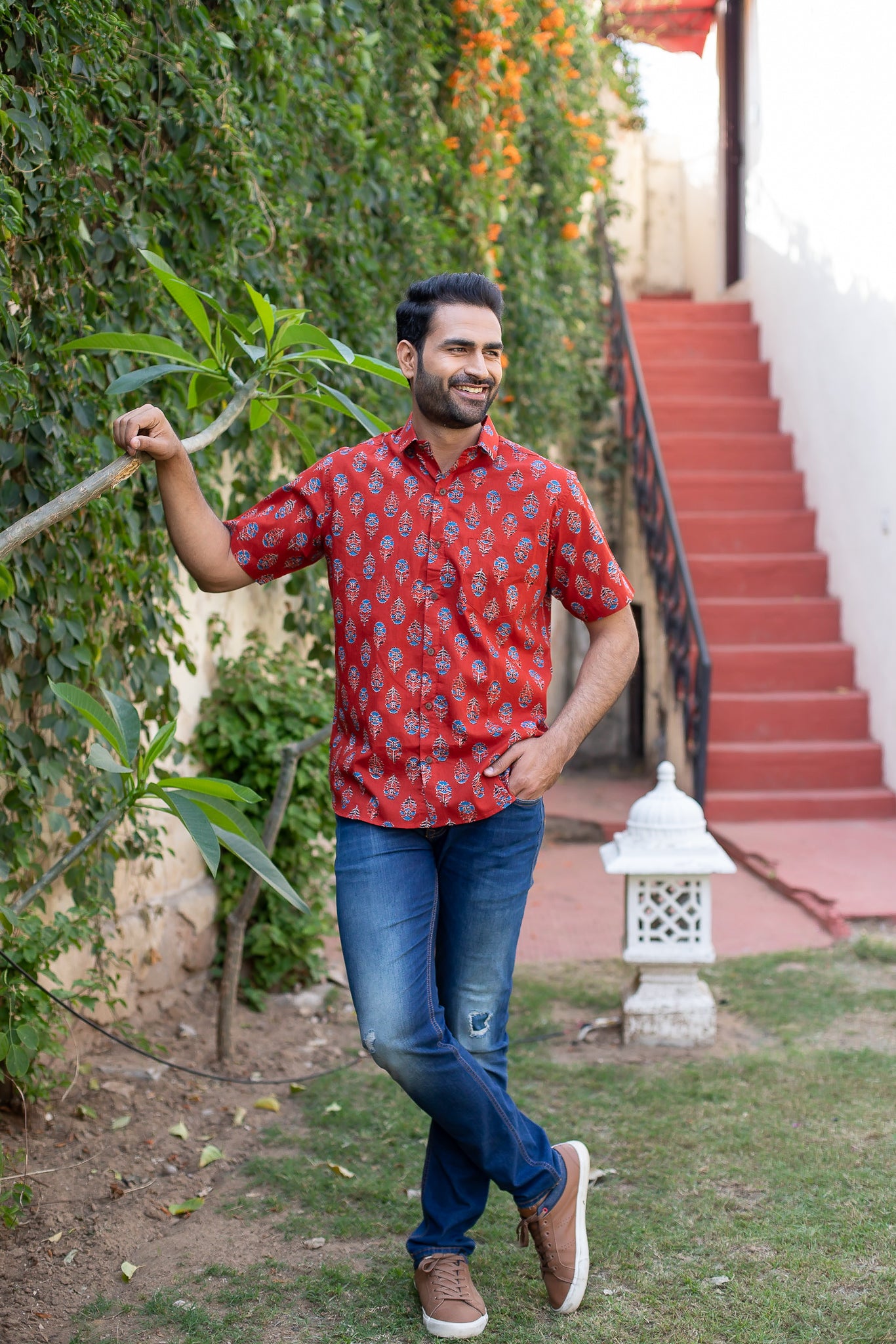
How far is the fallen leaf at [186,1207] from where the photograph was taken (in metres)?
2.84

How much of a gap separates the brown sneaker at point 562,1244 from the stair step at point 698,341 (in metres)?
7.99

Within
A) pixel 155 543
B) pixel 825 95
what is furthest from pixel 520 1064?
pixel 825 95

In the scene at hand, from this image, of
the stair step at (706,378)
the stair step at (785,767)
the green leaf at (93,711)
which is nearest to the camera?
the green leaf at (93,711)

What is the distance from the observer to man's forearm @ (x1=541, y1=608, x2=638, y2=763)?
2.34m

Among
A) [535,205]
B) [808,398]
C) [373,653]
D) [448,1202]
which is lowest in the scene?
[448,1202]

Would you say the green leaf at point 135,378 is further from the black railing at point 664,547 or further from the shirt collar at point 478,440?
the black railing at point 664,547

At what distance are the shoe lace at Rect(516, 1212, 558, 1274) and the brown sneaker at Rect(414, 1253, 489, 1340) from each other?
5.3 inches

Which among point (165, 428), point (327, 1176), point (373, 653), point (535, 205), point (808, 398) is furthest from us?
point (808, 398)

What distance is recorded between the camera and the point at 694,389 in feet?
30.8

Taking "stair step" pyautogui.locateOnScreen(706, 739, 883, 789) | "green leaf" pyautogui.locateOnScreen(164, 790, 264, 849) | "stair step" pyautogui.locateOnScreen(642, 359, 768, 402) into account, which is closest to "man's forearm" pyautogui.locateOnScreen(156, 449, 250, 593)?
"green leaf" pyautogui.locateOnScreen(164, 790, 264, 849)

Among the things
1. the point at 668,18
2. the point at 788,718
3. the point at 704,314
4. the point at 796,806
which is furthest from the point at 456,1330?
the point at 668,18

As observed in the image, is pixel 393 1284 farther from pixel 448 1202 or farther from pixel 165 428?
pixel 165 428

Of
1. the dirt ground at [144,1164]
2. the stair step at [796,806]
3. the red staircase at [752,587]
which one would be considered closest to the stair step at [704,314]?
the red staircase at [752,587]

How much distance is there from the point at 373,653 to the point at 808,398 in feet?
22.5
